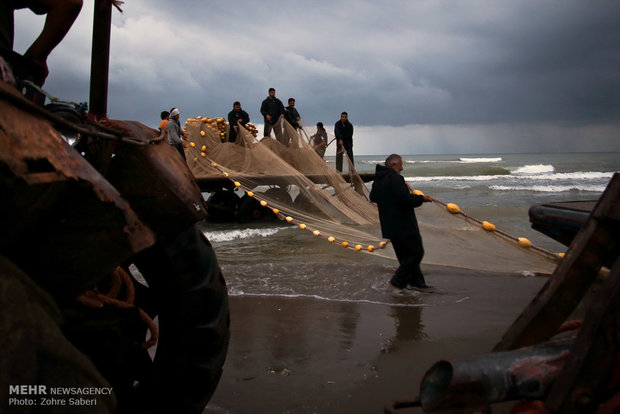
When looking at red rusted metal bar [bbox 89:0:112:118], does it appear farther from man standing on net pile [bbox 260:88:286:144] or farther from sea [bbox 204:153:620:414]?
man standing on net pile [bbox 260:88:286:144]

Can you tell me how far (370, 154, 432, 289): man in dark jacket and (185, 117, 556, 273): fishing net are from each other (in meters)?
0.62

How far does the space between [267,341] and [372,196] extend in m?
2.52

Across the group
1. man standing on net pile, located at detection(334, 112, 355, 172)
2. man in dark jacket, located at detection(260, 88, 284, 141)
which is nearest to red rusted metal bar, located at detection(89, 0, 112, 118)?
man in dark jacket, located at detection(260, 88, 284, 141)

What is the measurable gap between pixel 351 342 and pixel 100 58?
278 centimetres

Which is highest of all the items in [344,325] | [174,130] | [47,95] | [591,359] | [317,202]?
[174,130]

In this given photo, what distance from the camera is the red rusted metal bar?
203 cm

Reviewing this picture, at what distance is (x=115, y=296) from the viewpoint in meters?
1.99

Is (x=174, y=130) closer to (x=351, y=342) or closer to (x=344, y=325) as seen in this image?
(x=344, y=325)

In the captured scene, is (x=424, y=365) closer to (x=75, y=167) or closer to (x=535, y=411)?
(x=535, y=411)

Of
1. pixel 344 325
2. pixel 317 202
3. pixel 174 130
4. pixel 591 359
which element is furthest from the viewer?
pixel 174 130

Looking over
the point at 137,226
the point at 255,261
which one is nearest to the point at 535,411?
the point at 137,226

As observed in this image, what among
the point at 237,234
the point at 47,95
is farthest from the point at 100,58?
the point at 237,234

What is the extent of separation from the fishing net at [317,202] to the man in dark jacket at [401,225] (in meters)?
0.62

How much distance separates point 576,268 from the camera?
1.75 metres
